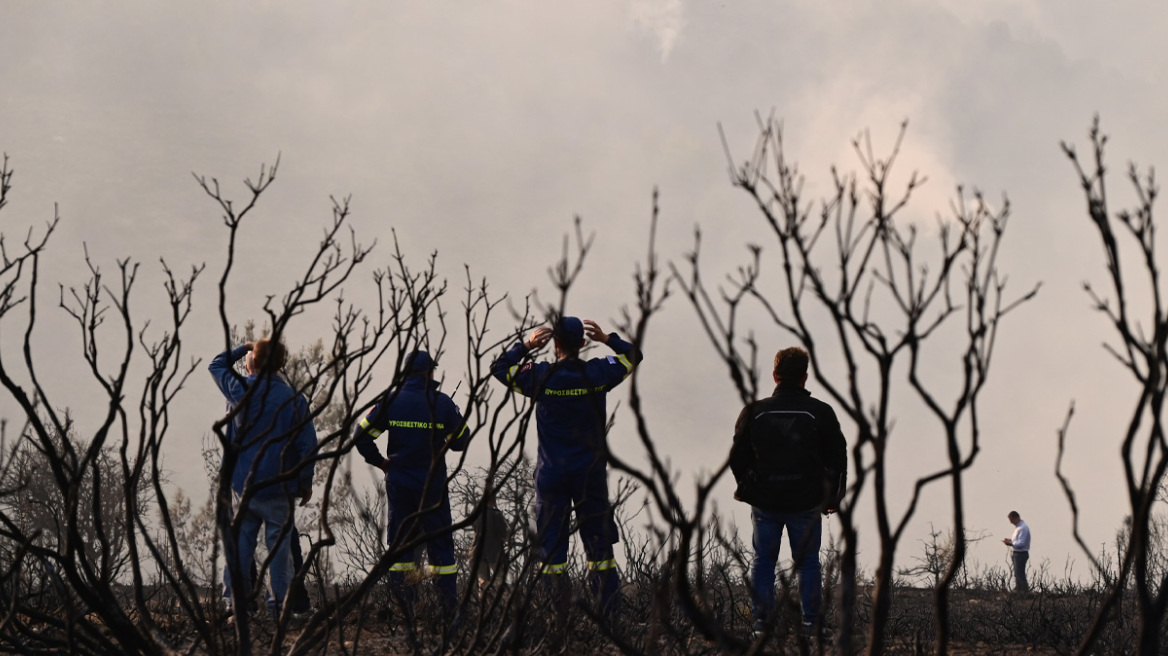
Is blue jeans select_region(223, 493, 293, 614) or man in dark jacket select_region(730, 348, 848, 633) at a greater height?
man in dark jacket select_region(730, 348, 848, 633)

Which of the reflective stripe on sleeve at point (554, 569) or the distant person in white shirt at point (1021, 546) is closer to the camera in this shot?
the reflective stripe on sleeve at point (554, 569)

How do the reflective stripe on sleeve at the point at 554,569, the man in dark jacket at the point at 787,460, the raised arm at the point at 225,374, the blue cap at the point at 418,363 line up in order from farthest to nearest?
the raised arm at the point at 225,374 → the man in dark jacket at the point at 787,460 → the reflective stripe on sleeve at the point at 554,569 → the blue cap at the point at 418,363

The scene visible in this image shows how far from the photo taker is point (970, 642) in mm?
5578

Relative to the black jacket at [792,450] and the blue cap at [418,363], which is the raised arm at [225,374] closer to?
the blue cap at [418,363]

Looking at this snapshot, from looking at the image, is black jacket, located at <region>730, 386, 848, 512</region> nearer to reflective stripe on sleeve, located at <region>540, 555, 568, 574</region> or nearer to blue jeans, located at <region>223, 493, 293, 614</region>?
reflective stripe on sleeve, located at <region>540, 555, 568, 574</region>

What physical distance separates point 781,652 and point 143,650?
176cm

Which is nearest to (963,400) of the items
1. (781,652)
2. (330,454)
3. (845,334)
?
(845,334)

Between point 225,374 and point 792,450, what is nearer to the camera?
point 792,450

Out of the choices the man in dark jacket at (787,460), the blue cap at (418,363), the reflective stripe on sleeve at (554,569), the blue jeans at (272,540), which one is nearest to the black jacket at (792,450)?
the man in dark jacket at (787,460)

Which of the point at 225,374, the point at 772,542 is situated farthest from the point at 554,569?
the point at 225,374

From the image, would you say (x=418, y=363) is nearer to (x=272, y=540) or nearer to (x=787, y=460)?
(x=272, y=540)

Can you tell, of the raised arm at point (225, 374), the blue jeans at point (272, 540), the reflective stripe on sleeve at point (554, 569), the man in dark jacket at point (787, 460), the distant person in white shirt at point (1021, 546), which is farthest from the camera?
the distant person in white shirt at point (1021, 546)

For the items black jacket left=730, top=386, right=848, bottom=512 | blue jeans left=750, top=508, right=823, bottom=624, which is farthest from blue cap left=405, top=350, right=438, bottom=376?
blue jeans left=750, top=508, right=823, bottom=624

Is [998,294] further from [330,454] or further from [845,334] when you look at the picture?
[330,454]
